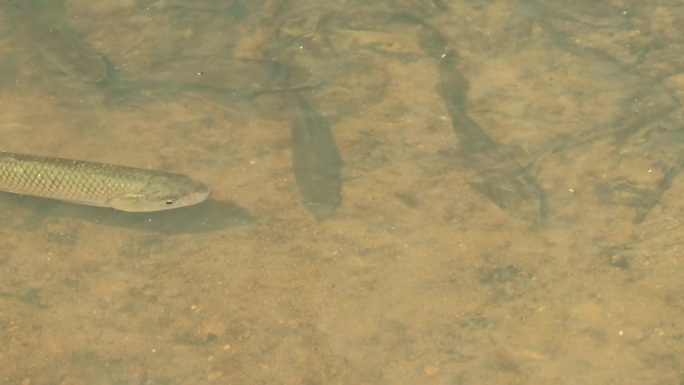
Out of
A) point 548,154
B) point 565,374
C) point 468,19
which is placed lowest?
point 565,374

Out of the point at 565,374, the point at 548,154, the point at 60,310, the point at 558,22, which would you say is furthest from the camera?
the point at 558,22

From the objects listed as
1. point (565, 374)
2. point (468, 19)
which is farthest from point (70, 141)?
point (565, 374)

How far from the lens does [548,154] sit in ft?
18.9

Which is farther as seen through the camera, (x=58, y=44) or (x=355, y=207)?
(x=58, y=44)

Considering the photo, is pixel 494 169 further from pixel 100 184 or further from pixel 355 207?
pixel 100 184

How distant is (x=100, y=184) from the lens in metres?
5.42

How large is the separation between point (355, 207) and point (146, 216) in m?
1.64

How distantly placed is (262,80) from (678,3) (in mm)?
4038

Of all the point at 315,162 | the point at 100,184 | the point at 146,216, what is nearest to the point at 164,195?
the point at 146,216

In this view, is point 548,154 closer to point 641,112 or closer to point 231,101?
point 641,112

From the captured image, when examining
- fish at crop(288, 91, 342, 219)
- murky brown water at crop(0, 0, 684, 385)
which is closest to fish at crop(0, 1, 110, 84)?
murky brown water at crop(0, 0, 684, 385)

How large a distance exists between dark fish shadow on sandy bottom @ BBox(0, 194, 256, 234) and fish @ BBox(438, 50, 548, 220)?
1815 mm

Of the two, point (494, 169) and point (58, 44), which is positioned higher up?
point (58, 44)

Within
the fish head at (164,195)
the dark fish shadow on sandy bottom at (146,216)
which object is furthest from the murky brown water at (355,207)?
the fish head at (164,195)
